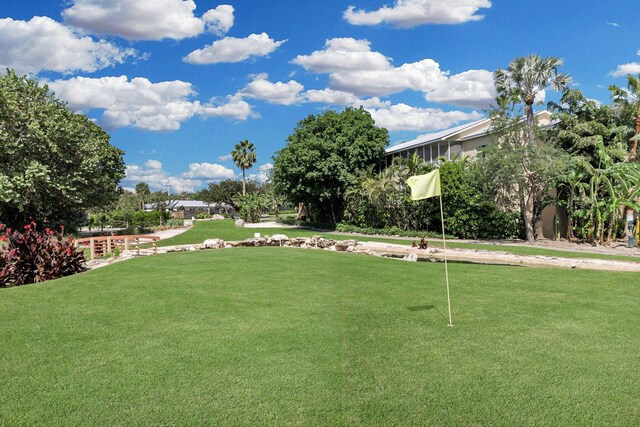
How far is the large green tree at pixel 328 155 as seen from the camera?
125 ft

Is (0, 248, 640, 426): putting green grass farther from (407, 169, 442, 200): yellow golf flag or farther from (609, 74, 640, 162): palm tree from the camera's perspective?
(609, 74, 640, 162): palm tree

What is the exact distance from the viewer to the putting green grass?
499 cm

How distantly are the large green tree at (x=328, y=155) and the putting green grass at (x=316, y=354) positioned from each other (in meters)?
26.8

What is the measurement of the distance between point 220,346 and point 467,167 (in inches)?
1043

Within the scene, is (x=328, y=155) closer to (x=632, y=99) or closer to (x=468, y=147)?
(x=468, y=147)

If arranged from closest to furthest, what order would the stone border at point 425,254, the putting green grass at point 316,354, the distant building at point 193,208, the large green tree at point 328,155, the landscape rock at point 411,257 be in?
the putting green grass at point 316,354 → the stone border at point 425,254 → the landscape rock at point 411,257 → the large green tree at point 328,155 → the distant building at point 193,208

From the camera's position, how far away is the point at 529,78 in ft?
84.7

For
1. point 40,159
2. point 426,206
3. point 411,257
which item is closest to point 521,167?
point 426,206

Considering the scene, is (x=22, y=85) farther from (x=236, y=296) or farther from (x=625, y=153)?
(x=625, y=153)

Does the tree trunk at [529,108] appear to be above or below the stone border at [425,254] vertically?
above

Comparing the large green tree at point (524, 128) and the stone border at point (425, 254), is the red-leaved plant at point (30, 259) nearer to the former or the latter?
the stone border at point (425, 254)

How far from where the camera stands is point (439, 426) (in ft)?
15.4

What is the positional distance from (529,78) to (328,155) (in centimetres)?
1706

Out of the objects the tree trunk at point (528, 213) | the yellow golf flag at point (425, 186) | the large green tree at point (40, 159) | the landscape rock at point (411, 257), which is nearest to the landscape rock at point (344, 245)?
the landscape rock at point (411, 257)
